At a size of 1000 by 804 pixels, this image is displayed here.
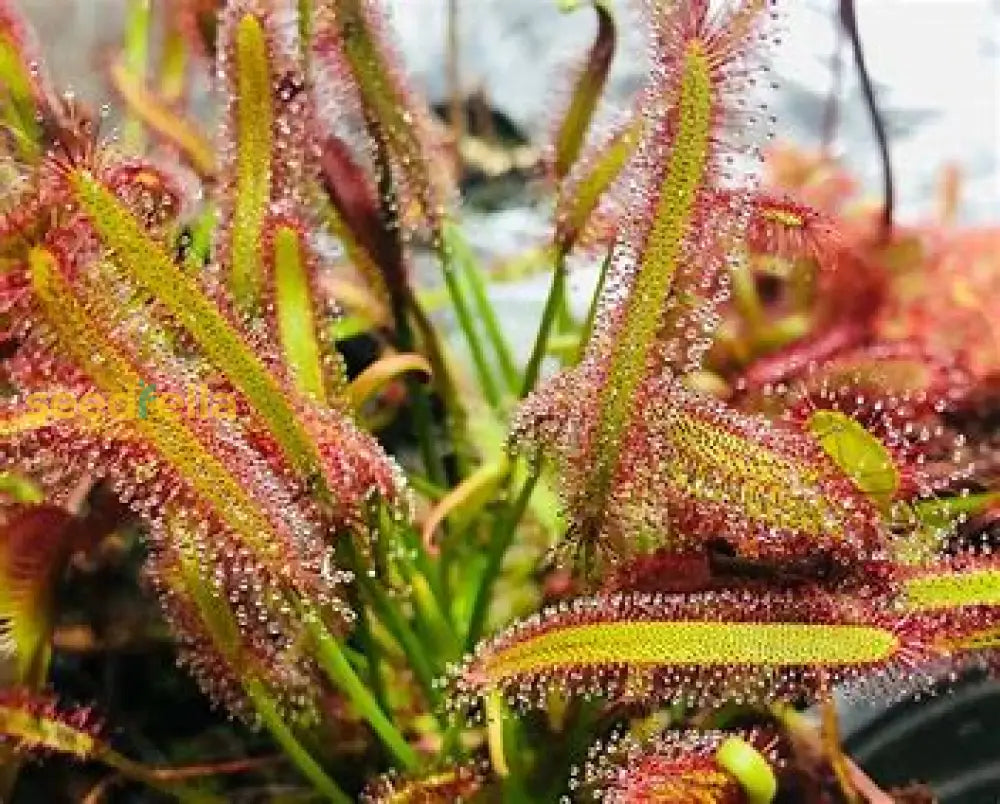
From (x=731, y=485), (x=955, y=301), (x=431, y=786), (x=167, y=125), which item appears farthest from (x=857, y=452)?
(x=955, y=301)

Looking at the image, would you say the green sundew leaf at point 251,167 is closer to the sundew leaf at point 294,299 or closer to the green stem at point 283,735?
the sundew leaf at point 294,299

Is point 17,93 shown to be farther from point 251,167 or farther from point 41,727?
point 41,727

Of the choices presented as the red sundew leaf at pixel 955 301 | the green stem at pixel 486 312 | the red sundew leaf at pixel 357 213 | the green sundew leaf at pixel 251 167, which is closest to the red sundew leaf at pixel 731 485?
the green sundew leaf at pixel 251 167

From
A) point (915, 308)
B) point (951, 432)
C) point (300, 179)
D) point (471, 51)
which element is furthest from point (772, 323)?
point (300, 179)

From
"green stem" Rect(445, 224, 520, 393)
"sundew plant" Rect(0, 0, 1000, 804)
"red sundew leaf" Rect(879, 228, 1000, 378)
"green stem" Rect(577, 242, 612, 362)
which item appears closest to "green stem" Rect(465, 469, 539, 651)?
"sundew plant" Rect(0, 0, 1000, 804)

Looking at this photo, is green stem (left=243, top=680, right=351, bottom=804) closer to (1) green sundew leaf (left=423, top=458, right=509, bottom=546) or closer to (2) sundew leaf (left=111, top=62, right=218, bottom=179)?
(1) green sundew leaf (left=423, top=458, right=509, bottom=546)

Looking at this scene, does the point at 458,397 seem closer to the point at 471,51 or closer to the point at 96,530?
the point at 96,530
